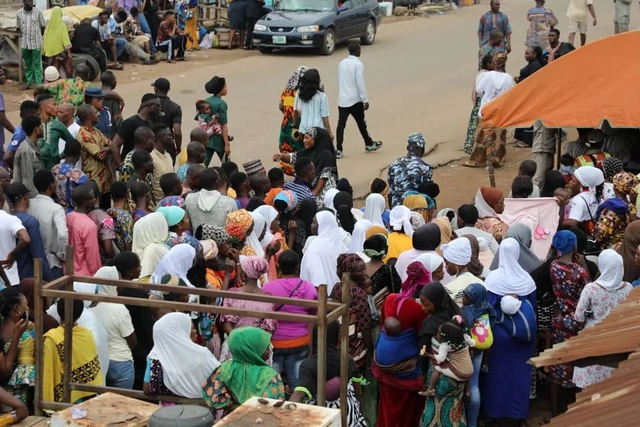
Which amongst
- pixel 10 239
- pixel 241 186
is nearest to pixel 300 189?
pixel 241 186

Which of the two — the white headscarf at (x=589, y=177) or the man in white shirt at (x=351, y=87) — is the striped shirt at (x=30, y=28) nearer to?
the man in white shirt at (x=351, y=87)

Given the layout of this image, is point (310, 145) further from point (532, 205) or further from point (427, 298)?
point (427, 298)

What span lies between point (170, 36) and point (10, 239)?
47.0 ft

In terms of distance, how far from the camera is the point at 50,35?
59.1 ft

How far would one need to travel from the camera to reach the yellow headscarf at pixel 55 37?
17.9 m

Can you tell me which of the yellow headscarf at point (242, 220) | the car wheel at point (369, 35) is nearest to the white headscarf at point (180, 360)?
the yellow headscarf at point (242, 220)

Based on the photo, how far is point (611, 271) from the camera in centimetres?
738

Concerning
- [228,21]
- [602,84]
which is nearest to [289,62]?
[228,21]

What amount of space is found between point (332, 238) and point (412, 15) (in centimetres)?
2356

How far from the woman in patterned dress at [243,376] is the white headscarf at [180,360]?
294 mm

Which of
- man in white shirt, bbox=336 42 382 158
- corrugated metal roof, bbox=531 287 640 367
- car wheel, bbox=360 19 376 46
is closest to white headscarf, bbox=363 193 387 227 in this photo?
corrugated metal roof, bbox=531 287 640 367

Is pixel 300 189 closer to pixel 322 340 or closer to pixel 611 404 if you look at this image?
pixel 322 340

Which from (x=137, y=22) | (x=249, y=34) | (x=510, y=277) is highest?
(x=137, y=22)

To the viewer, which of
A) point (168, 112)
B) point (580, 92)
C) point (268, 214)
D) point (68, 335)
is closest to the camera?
point (68, 335)
